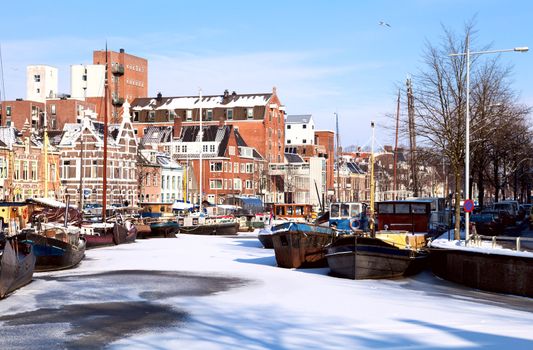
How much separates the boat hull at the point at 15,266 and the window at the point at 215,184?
77.8m

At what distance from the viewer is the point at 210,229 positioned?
2825 inches

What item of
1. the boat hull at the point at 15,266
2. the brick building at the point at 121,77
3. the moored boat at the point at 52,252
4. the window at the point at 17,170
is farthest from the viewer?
the brick building at the point at 121,77

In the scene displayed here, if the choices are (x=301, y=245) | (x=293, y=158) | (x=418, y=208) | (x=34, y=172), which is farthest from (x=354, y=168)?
(x=301, y=245)

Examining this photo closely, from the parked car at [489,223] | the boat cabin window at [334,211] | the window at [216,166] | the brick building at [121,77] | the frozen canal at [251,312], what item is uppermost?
the brick building at [121,77]

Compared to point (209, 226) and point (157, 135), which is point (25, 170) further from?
point (157, 135)

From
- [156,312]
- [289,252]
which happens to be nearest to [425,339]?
[156,312]

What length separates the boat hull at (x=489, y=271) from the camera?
26.9 meters

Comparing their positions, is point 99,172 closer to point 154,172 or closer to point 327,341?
point 154,172

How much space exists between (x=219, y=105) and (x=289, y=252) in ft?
299

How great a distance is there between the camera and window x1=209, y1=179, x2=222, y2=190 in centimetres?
10894

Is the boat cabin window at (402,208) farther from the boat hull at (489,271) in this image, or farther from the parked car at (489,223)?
the boat hull at (489,271)

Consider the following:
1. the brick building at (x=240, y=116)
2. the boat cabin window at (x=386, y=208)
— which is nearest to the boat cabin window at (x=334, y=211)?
the boat cabin window at (x=386, y=208)

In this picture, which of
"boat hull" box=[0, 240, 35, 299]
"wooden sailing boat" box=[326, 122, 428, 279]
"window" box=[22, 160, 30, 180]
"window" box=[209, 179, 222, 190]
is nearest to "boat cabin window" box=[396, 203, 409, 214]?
"wooden sailing boat" box=[326, 122, 428, 279]

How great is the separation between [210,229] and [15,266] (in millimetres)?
44597
